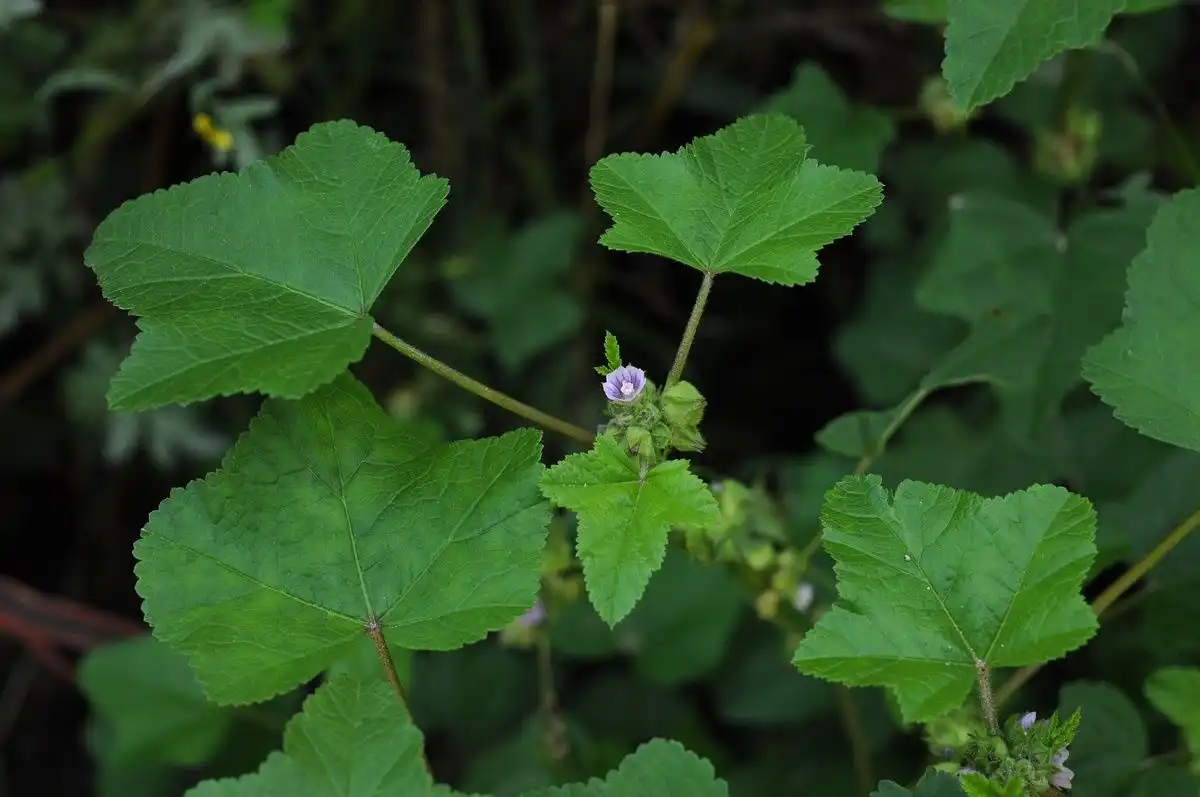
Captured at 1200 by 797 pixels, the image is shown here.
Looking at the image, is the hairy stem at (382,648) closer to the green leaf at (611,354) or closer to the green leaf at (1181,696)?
the green leaf at (611,354)

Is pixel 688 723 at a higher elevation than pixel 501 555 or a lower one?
lower

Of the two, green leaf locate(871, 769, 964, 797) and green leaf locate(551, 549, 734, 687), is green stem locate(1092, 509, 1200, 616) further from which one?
green leaf locate(551, 549, 734, 687)

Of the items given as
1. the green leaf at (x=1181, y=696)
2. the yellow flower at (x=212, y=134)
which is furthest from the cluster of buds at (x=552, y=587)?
the yellow flower at (x=212, y=134)

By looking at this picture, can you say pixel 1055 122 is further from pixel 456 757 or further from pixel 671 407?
pixel 456 757

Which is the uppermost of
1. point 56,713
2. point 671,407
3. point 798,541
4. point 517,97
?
point 671,407

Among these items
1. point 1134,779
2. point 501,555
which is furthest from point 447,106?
point 1134,779

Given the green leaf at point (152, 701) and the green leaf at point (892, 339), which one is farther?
the green leaf at point (892, 339)

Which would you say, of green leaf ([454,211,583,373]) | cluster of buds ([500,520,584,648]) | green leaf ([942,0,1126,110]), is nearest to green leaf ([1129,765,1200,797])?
cluster of buds ([500,520,584,648])
